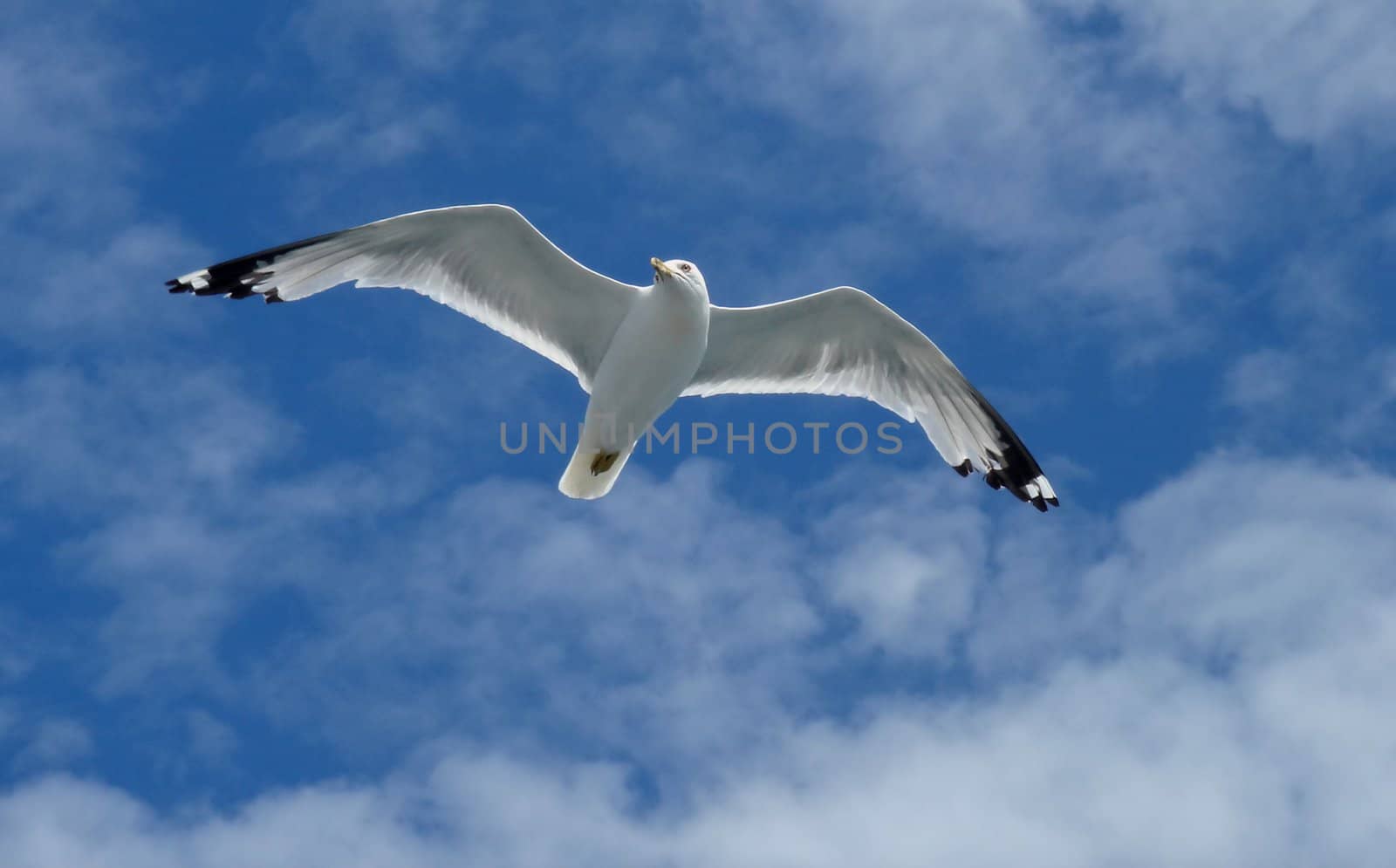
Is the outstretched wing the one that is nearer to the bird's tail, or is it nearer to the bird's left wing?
the bird's tail

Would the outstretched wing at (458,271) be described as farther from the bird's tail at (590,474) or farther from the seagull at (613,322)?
the bird's tail at (590,474)

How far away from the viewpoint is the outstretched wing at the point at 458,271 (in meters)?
10.5

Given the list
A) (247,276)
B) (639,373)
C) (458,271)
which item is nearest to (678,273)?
(639,373)

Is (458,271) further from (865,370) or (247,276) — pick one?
(865,370)

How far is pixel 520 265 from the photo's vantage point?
10.7 metres

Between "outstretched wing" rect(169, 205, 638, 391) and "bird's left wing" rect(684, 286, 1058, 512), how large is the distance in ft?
2.99

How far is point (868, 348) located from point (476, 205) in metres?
2.98

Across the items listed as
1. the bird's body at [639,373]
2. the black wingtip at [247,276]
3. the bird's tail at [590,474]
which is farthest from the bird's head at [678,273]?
the black wingtip at [247,276]

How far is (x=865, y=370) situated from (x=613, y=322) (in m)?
1.91

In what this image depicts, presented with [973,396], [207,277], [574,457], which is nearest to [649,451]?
[574,457]

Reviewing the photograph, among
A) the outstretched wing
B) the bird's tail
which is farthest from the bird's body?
the outstretched wing

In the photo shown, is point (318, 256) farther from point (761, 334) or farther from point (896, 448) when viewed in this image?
point (896, 448)

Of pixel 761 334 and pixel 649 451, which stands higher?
pixel 761 334

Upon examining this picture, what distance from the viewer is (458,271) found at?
35.3 ft
